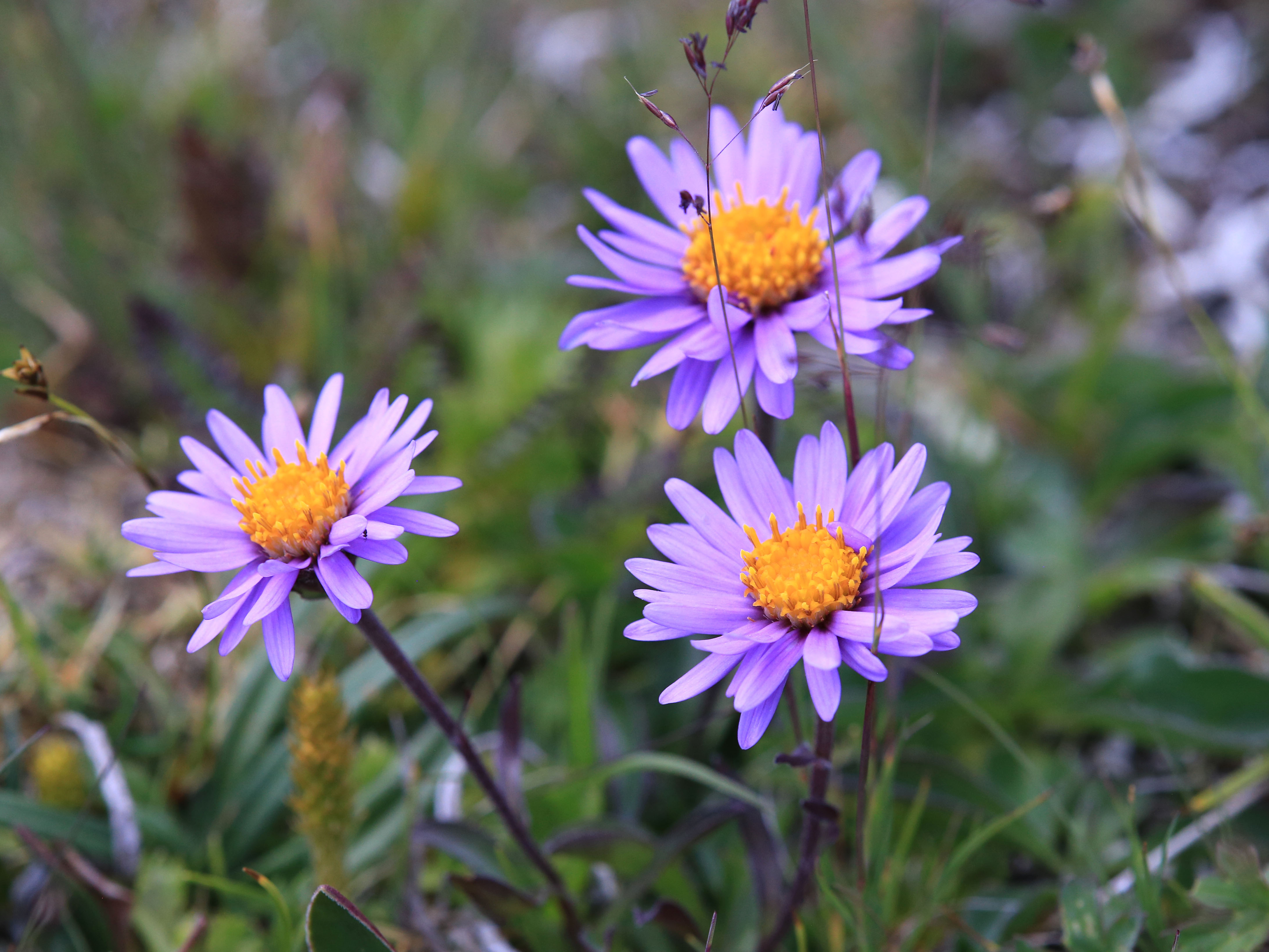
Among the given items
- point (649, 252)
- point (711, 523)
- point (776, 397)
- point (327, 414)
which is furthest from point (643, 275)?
point (327, 414)

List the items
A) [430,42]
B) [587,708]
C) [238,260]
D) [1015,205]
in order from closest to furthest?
1. [587,708]
2. [238,260]
3. [1015,205]
4. [430,42]

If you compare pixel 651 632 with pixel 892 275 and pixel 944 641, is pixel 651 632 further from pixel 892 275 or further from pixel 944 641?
pixel 892 275

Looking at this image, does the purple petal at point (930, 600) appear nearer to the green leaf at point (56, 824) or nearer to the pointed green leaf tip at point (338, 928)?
the pointed green leaf tip at point (338, 928)

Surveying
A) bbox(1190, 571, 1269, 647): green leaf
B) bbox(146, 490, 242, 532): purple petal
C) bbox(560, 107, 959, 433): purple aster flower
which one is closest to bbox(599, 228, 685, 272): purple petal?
bbox(560, 107, 959, 433): purple aster flower

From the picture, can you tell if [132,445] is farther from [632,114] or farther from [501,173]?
[632,114]

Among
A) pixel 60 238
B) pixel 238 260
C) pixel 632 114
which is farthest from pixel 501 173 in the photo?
pixel 60 238

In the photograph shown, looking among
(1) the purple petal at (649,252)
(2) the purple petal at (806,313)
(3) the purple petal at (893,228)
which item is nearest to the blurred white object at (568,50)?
(1) the purple petal at (649,252)
